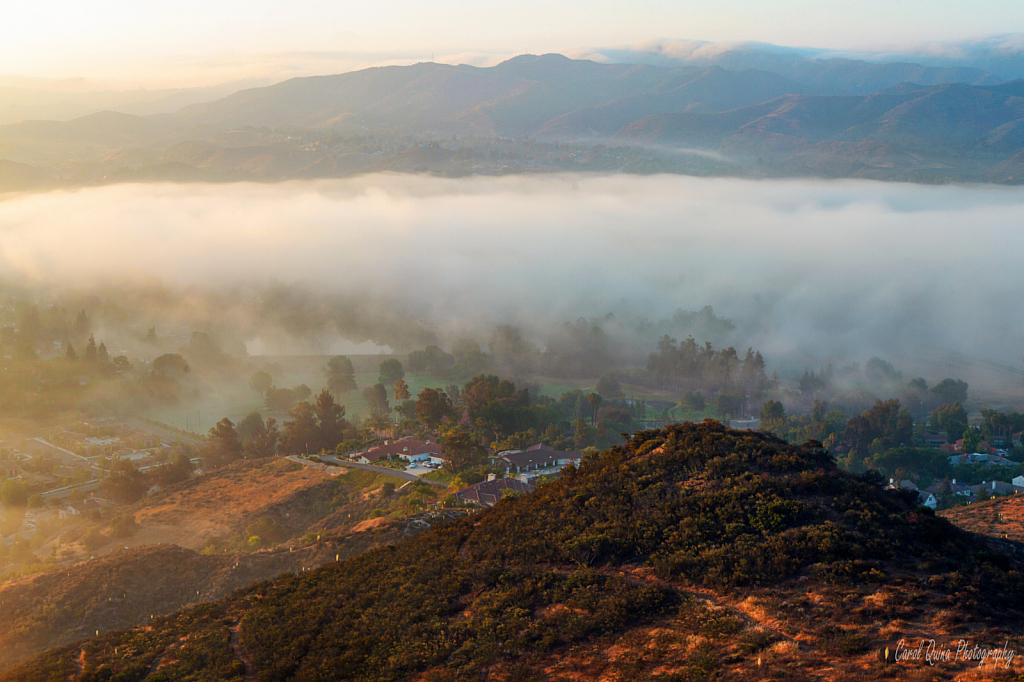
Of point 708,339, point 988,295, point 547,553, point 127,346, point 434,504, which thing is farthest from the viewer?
point 988,295

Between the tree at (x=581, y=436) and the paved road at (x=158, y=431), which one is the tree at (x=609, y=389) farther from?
the paved road at (x=158, y=431)

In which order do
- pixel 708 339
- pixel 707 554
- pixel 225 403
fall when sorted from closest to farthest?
1. pixel 707 554
2. pixel 225 403
3. pixel 708 339

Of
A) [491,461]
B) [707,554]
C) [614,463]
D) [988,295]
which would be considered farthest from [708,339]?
[707,554]

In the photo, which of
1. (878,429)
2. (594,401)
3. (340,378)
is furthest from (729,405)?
(340,378)

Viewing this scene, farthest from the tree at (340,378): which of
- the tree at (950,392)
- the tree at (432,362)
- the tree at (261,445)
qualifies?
the tree at (950,392)

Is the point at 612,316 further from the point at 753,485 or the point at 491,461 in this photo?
the point at 753,485

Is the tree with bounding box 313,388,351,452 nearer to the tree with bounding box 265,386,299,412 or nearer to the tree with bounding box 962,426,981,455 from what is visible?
the tree with bounding box 265,386,299,412
